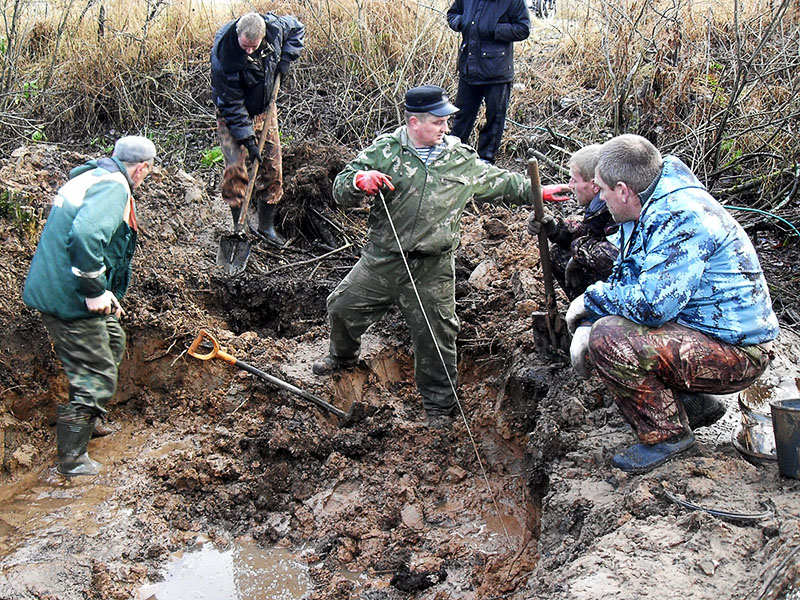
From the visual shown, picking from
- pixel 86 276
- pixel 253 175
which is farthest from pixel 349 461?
pixel 253 175

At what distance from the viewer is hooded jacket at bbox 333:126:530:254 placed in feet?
15.6

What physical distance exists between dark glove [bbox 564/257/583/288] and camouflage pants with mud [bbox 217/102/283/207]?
3.24 meters

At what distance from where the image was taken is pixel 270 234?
7.24m

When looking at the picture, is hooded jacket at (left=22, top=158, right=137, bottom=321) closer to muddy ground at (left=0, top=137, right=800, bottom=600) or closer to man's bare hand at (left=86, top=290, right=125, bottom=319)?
man's bare hand at (left=86, top=290, right=125, bottom=319)

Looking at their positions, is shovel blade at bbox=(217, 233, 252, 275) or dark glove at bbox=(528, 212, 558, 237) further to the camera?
shovel blade at bbox=(217, 233, 252, 275)

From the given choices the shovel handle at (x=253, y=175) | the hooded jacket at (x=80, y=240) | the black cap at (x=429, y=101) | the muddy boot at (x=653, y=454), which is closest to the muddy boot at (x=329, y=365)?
the hooded jacket at (x=80, y=240)

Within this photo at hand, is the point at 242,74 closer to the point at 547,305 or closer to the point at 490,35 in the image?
the point at 490,35

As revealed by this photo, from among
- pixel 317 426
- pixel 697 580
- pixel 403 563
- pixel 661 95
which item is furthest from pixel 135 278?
pixel 661 95

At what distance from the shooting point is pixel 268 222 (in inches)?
285

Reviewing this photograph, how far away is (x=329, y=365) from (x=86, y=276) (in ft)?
6.18

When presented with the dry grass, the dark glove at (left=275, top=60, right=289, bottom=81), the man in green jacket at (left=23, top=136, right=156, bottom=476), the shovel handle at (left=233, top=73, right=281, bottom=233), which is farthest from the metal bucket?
the dark glove at (left=275, top=60, right=289, bottom=81)

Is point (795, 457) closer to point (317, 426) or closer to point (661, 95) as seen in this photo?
point (317, 426)

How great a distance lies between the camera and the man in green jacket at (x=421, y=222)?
4.71 m

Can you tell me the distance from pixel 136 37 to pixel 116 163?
20.2 feet
